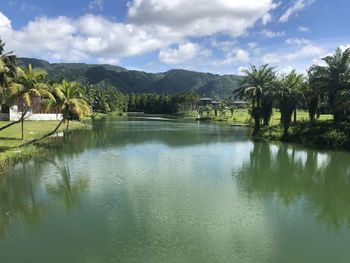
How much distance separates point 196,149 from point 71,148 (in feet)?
48.2

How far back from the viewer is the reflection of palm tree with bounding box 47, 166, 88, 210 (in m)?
22.3

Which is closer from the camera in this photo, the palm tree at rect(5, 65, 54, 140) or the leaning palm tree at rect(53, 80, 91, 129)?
the palm tree at rect(5, 65, 54, 140)

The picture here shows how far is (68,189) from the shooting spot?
2525cm

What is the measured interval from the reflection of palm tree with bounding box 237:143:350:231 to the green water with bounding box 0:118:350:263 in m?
0.08

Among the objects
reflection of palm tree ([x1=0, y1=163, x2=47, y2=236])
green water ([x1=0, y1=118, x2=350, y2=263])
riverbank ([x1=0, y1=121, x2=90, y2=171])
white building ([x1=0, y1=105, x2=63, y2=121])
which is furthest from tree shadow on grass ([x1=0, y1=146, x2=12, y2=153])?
white building ([x1=0, y1=105, x2=63, y2=121])

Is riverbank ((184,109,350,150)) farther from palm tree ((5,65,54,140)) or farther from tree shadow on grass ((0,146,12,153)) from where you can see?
tree shadow on grass ((0,146,12,153))

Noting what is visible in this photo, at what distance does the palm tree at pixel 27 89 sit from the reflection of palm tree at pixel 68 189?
10885 millimetres

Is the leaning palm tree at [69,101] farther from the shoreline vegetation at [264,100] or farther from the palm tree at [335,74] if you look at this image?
the palm tree at [335,74]

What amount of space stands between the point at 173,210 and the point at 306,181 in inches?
541

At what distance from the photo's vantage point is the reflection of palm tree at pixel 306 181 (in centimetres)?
2228

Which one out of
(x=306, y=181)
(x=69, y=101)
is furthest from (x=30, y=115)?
(x=306, y=181)

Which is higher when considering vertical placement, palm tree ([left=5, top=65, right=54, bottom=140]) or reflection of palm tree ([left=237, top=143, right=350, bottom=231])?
palm tree ([left=5, top=65, right=54, bottom=140])

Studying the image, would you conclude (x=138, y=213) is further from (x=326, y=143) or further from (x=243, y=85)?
(x=243, y=85)

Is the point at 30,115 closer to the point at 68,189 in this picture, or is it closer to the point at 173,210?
the point at 68,189
